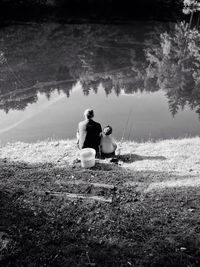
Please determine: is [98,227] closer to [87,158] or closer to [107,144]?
[87,158]

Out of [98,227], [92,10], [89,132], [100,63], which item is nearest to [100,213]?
[98,227]

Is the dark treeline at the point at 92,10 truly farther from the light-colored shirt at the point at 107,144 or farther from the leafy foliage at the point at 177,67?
the light-colored shirt at the point at 107,144

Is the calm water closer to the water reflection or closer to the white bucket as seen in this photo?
the water reflection

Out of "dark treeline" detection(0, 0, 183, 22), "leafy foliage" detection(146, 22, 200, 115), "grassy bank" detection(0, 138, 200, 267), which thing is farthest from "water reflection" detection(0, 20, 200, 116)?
"dark treeline" detection(0, 0, 183, 22)

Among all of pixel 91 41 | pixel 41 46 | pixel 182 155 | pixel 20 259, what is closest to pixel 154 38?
pixel 91 41

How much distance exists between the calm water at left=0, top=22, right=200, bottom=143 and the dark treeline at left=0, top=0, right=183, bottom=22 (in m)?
Result: 19.8

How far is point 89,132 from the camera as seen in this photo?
13664 mm

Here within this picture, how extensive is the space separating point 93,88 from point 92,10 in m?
49.3

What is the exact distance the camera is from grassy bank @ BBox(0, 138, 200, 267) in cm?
726

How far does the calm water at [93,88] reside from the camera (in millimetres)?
21859

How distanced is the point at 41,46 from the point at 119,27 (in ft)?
60.1

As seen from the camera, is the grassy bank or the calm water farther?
the calm water

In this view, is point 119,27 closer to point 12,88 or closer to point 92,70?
point 92,70

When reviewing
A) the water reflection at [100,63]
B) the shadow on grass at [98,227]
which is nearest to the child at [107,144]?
the shadow on grass at [98,227]
